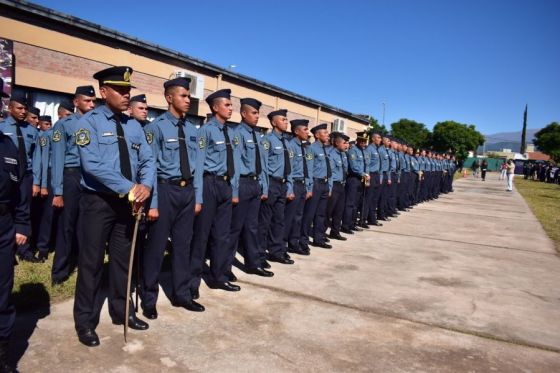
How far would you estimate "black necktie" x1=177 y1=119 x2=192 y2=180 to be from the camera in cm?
424

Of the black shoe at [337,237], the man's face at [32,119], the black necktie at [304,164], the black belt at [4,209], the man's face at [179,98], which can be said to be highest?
the man's face at [179,98]

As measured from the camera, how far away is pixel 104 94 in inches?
143

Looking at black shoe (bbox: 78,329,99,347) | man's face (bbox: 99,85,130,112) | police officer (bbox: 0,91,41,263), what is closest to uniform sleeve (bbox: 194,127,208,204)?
man's face (bbox: 99,85,130,112)

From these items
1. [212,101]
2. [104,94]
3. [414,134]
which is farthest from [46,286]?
[414,134]

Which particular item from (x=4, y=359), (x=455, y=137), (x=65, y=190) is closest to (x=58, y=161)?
(x=65, y=190)

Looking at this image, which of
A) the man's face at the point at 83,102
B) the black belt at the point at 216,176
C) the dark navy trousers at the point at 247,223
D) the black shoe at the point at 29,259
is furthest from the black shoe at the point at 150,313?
the man's face at the point at 83,102

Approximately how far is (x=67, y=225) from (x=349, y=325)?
11.4 ft

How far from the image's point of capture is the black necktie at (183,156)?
13.9 ft

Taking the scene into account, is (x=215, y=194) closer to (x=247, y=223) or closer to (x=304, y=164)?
(x=247, y=223)

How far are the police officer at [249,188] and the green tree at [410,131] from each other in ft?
267

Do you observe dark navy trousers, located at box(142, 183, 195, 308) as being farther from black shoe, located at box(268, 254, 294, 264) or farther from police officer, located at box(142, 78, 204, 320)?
black shoe, located at box(268, 254, 294, 264)

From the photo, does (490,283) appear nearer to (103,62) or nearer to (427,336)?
(427,336)

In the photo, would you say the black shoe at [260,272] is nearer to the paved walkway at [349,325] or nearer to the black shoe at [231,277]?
the paved walkway at [349,325]

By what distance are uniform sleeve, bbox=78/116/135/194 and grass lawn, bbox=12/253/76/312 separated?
1.65m
